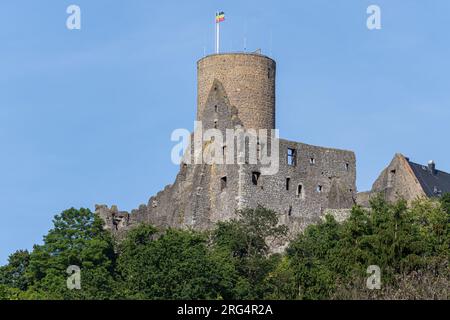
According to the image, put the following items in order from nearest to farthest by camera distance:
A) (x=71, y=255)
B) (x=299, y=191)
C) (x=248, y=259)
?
(x=248, y=259) < (x=71, y=255) < (x=299, y=191)

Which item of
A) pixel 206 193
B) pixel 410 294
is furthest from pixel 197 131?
pixel 410 294

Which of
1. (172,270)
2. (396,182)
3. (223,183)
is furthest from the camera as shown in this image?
(396,182)

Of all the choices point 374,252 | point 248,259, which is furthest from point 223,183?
point 374,252

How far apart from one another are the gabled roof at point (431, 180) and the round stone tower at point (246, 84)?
1059cm

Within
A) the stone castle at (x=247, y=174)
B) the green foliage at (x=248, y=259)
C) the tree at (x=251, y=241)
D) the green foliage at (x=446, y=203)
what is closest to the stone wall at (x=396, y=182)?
the stone castle at (x=247, y=174)

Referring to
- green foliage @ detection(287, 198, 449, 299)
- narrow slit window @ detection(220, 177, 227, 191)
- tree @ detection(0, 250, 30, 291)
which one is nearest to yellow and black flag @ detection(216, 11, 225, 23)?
narrow slit window @ detection(220, 177, 227, 191)

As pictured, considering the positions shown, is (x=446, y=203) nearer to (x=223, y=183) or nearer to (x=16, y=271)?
(x=223, y=183)

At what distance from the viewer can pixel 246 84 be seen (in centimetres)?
7675

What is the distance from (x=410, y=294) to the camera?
159 feet

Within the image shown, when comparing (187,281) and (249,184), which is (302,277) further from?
(249,184)

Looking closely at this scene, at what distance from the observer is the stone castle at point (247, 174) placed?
74.6 meters

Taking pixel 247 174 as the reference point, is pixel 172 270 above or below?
below

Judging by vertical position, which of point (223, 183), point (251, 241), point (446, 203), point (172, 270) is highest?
point (223, 183)

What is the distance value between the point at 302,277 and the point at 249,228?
1468 centimetres
